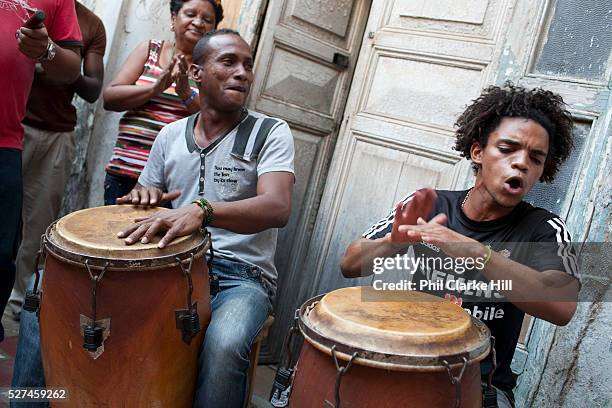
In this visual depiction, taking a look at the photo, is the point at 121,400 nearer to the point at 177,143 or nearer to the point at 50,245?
the point at 50,245

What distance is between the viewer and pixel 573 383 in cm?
261

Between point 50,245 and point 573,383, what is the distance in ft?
6.59

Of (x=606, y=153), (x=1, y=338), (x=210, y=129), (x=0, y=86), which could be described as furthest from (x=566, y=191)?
(x=1, y=338)

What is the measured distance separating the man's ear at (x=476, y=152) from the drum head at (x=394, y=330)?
74 cm

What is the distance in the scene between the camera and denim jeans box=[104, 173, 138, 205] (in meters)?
3.30

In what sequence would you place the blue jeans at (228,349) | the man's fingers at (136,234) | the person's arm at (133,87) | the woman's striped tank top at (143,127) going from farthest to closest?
the woman's striped tank top at (143,127)
the person's arm at (133,87)
the blue jeans at (228,349)
the man's fingers at (136,234)

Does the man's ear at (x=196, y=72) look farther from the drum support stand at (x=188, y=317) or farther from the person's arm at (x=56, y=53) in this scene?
the drum support stand at (x=188, y=317)

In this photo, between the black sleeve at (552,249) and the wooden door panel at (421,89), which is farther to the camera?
the wooden door panel at (421,89)

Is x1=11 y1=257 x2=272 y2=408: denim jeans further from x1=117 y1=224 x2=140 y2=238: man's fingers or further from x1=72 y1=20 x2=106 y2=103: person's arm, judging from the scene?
x1=72 y1=20 x2=106 y2=103: person's arm

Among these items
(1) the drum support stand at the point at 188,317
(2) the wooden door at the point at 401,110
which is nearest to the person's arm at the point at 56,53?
(1) the drum support stand at the point at 188,317

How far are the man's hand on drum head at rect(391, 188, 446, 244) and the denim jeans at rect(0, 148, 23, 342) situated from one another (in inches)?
67.8

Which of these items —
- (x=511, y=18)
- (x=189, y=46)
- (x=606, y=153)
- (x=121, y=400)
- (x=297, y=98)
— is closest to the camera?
(x=121, y=400)

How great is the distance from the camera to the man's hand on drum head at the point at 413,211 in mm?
1976

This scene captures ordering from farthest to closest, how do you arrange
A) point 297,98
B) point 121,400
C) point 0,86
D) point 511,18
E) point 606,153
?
point 297,98 < point 511,18 < point 0,86 < point 606,153 < point 121,400
